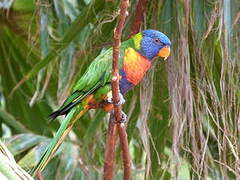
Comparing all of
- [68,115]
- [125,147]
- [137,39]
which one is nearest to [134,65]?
[137,39]

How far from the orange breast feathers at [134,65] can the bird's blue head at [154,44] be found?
27 mm

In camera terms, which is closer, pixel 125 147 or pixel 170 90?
pixel 125 147

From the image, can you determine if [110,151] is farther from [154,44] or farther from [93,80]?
[154,44]

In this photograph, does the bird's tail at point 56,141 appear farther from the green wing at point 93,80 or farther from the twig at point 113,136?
the twig at point 113,136

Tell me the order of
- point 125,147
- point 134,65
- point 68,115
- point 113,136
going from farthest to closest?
point 134,65 < point 68,115 < point 113,136 < point 125,147

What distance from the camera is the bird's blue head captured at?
1.90 meters

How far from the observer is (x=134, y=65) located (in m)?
Result: 1.97

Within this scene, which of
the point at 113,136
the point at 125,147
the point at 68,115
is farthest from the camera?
the point at 68,115

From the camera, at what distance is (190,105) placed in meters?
1.91

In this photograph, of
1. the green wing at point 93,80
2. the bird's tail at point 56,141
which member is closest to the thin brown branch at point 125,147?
the bird's tail at point 56,141

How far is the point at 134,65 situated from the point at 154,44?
4.9 inches

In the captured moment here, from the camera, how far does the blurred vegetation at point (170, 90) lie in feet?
6.00

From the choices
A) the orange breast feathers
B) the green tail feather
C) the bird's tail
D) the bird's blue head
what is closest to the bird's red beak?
the bird's blue head

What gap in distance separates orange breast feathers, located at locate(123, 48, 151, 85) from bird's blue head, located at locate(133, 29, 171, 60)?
3cm
